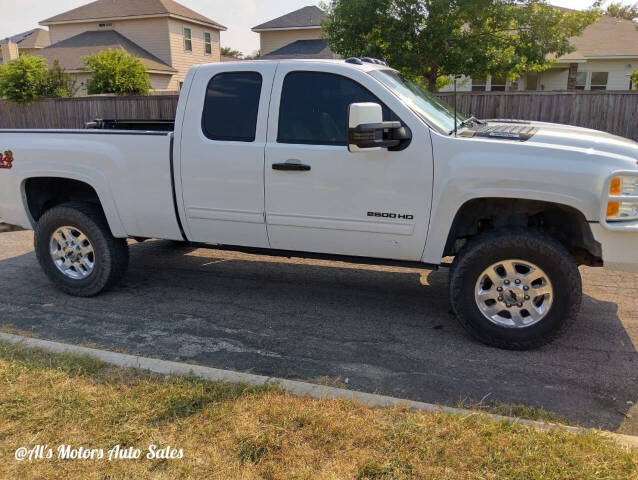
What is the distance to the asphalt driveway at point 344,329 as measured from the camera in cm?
374

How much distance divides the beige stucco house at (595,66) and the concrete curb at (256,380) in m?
20.6

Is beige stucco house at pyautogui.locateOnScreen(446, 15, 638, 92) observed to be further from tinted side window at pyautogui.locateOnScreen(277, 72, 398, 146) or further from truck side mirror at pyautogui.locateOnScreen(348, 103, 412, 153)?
truck side mirror at pyautogui.locateOnScreen(348, 103, 412, 153)

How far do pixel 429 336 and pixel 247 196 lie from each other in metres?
1.95

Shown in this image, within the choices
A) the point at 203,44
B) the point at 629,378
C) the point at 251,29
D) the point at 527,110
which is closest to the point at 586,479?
the point at 629,378

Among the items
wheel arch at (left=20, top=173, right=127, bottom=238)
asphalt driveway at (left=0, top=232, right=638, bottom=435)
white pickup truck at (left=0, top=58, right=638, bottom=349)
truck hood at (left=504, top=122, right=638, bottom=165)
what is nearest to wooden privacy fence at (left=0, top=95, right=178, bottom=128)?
wheel arch at (left=20, top=173, right=127, bottom=238)

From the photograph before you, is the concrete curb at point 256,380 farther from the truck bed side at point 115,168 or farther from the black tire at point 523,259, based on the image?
the truck bed side at point 115,168

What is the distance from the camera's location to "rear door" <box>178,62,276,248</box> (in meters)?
4.69

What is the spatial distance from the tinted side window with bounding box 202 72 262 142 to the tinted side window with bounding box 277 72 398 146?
0.29 meters

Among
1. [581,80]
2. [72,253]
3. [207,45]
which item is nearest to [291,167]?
[72,253]

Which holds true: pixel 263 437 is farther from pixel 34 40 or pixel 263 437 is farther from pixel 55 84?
pixel 34 40

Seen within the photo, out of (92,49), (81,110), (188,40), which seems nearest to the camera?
(81,110)

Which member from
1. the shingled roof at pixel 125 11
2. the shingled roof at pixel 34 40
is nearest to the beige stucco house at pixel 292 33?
the shingled roof at pixel 125 11

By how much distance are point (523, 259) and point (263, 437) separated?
234cm

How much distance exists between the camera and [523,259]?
4.11 metres
